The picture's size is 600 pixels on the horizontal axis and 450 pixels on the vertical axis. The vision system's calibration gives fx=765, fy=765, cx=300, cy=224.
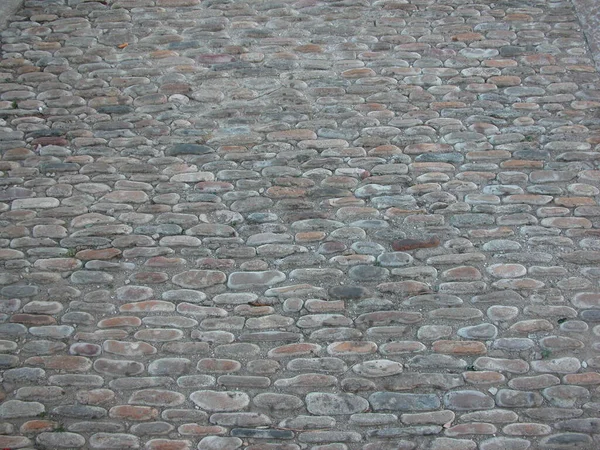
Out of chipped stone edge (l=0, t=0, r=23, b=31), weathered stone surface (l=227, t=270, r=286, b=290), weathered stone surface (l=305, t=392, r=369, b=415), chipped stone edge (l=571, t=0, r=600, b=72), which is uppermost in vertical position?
chipped stone edge (l=0, t=0, r=23, b=31)

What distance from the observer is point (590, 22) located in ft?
18.4

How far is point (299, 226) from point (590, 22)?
2831 millimetres

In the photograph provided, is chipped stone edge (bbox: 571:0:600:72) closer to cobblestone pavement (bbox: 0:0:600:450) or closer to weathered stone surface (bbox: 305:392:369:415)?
cobblestone pavement (bbox: 0:0:600:450)

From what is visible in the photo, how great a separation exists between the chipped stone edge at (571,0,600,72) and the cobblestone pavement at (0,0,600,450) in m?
0.06

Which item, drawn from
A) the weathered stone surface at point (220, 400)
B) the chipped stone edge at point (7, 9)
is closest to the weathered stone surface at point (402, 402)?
the weathered stone surface at point (220, 400)

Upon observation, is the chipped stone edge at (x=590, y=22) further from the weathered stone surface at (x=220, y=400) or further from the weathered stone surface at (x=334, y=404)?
the weathered stone surface at (x=220, y=400)

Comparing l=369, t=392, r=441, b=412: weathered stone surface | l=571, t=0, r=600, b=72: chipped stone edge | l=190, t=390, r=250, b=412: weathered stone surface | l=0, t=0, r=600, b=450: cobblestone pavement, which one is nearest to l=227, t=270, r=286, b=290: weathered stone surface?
l=0, t=0, r=600, b=450: cobblestone pavement

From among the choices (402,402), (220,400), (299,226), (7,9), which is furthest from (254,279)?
(7,9)

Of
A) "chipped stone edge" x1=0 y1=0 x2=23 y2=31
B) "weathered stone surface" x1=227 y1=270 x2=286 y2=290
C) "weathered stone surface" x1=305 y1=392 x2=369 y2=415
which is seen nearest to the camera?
"weathered stone surface" x1=305 y1=392 x2=369 y2=415

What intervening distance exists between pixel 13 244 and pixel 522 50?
12.0ft

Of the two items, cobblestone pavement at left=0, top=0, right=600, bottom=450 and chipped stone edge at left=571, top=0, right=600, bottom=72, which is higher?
chipped stone edge at left=571, top=0, right=600, bottom=72

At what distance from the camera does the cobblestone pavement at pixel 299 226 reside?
3795 millimetres

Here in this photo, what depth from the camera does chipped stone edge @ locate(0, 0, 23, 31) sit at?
5.80m

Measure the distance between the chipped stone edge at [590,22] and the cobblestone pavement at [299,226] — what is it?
62mm
